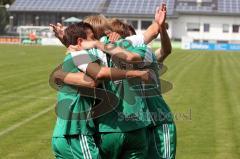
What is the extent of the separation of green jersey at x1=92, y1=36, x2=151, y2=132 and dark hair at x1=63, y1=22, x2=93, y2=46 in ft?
0.87

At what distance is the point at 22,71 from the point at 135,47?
20747 millimetres

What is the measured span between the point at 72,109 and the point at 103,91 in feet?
0.87

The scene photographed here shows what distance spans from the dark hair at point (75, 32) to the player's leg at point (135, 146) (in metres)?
0.81

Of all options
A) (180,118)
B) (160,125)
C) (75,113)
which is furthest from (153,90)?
(180,118)

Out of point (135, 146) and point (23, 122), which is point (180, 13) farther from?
point (135, 146)

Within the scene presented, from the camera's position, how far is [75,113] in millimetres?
4387

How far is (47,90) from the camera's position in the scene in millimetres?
17750

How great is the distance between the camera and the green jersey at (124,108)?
4.44 meters

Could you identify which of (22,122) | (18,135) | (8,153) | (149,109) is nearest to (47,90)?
(22,122)

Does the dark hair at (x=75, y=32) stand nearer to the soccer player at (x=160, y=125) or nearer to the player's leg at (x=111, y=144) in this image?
the soccer player at (x=160, y=125)

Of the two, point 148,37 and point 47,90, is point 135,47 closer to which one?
point 148,37

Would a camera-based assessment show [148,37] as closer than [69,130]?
No

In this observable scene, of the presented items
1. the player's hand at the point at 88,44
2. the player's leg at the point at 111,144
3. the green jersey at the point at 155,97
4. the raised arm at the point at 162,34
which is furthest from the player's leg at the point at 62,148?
the raised arm at the point at 162,34

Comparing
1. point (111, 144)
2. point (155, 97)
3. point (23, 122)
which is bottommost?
point (23, 122)
